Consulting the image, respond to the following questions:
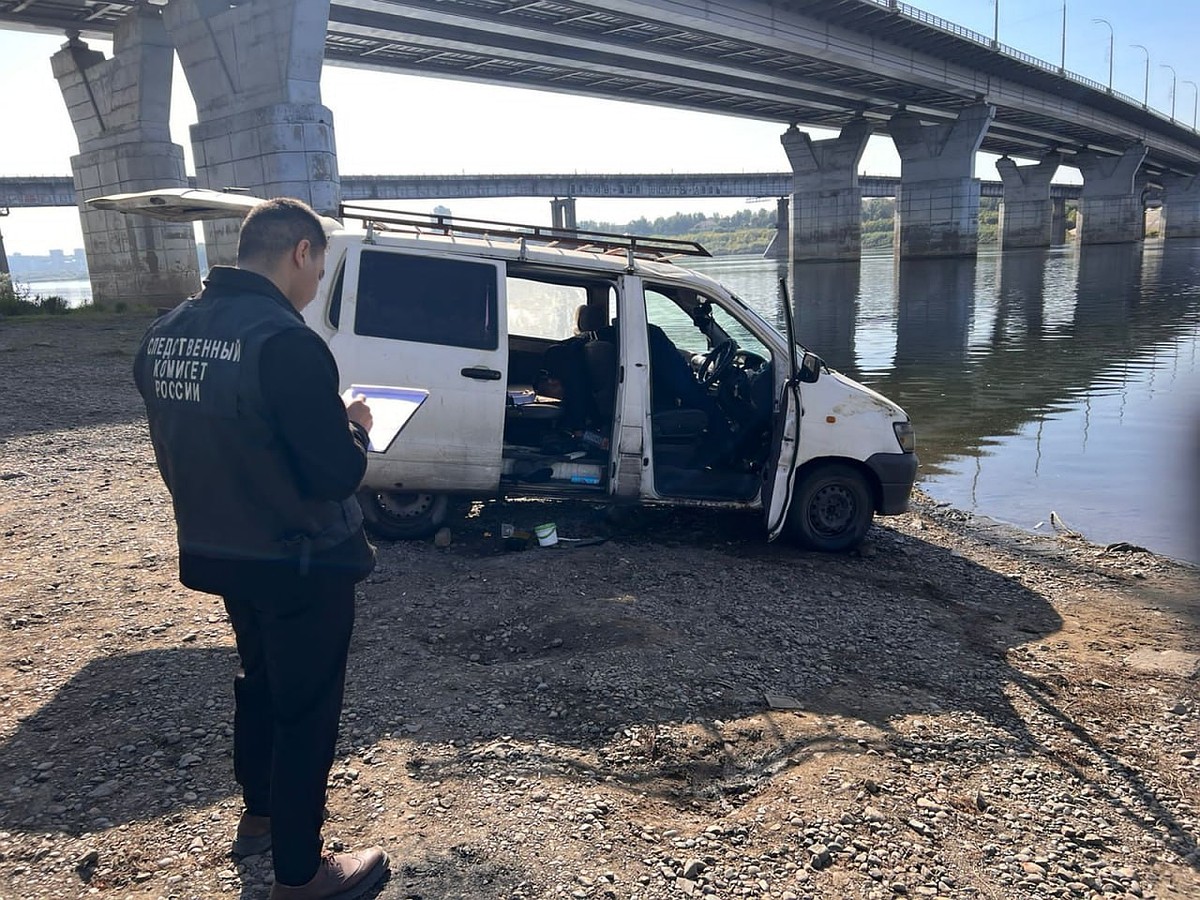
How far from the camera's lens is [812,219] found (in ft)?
229

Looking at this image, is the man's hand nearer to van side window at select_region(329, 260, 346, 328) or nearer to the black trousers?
the black trousers

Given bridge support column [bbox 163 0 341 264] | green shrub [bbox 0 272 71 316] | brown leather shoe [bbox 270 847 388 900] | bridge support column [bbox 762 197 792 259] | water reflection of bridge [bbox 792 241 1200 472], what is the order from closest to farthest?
brown leather shoe [bbox 270 847 388 900], water reflection of bridge [bbox 792 241 1200 472], bridge support column [bbox 163 0 341 264], green shrub [bbox 0 272 71 316], bridge support column [bbox 762 197 792 259]

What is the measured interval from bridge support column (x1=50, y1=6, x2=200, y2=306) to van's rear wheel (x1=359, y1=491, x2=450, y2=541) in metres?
23.7

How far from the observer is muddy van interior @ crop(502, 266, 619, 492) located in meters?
6.24

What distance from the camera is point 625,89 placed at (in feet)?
172

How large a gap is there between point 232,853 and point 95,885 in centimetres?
41

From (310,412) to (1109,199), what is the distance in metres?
109

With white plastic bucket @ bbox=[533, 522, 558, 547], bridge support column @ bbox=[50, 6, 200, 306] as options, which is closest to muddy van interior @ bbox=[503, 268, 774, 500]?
white plastic bucket @ bbox=[533, 522, 558, 547]

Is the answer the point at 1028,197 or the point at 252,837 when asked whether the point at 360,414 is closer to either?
the point at 252,837

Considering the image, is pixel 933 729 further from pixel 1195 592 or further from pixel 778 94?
pixel 778 94

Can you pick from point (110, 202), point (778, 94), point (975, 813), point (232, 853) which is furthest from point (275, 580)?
point (778, 94)

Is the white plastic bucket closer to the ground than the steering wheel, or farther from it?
closer to the ground

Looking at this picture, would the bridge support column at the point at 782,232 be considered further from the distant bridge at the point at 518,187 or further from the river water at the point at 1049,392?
the river water at the point at 1049,392

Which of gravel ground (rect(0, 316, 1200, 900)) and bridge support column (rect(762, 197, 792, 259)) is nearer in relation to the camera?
gravel ground (rect(0, 316, 1200, 900))
